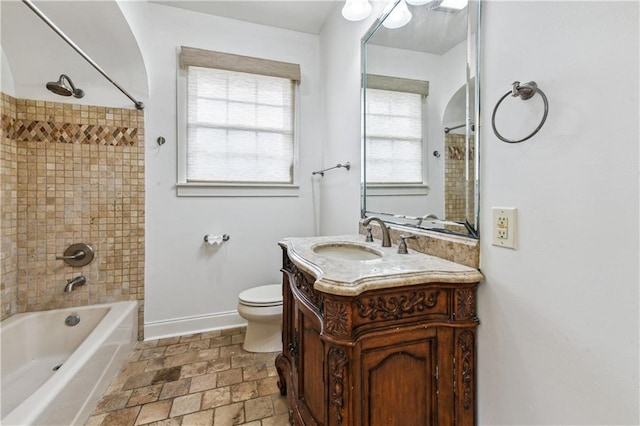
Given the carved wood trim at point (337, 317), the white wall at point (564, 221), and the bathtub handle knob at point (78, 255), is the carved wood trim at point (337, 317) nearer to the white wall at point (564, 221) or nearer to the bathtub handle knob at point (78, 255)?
the white wall at point (564, 221)

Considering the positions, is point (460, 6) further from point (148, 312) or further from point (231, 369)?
point (148, 312)

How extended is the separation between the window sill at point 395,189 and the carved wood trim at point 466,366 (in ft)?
2.08

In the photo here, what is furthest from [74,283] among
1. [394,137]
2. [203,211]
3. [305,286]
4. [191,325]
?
[394,137]

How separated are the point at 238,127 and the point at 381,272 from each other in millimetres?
1986

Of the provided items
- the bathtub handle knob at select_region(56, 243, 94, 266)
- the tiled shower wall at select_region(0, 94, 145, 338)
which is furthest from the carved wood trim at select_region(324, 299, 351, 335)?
the bathtub handle knob at select_region(56, 243, 94, 266)

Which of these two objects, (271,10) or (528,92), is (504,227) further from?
(271,10)

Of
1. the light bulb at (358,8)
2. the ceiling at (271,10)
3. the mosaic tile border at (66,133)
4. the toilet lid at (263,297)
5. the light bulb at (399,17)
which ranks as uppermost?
the ceiling at (271,10)

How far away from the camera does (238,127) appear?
2418 millimetres

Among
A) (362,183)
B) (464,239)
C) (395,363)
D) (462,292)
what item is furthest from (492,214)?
(362,183)

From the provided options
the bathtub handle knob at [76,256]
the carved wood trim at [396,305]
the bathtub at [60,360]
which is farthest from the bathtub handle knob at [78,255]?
the carved wood trim at [396,305]

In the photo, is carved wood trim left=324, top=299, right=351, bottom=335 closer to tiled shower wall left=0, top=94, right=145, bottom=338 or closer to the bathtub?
the bathtub

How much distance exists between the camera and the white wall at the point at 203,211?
2.22 m

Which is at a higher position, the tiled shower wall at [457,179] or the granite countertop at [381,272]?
the tiled shower wall at [457,179]

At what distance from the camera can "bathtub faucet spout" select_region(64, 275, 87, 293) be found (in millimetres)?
1984
